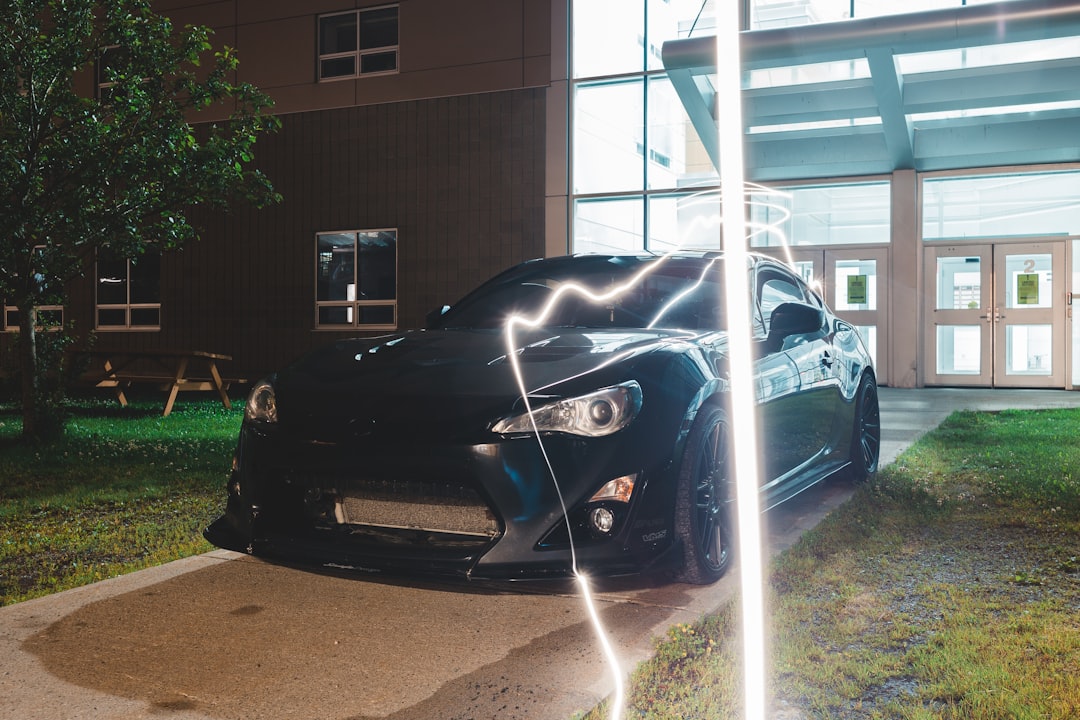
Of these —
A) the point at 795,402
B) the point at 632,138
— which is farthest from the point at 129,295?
the point at 795,402

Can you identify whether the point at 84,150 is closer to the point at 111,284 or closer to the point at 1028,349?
the point at 111,284

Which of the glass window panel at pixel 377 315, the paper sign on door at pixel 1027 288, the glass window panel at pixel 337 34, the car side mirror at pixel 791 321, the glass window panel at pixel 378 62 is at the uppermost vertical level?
the glass window panel at pixel 337 34

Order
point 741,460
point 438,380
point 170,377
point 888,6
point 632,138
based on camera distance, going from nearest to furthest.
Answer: point 438,380
point 741,460
point 170,377
point 888,6
point 632,138

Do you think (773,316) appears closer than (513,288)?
Yes

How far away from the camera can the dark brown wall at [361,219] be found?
662 inches

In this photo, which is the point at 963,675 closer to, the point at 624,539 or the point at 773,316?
the point at 624,539

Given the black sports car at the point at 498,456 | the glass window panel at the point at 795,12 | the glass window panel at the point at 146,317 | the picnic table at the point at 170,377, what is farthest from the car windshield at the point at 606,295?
the glass window panel at the point at 146,317

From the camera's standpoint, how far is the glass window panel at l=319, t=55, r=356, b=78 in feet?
59.5

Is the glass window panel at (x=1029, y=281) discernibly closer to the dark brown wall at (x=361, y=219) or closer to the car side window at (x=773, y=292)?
the dark brown wall at (x=361, y=219)

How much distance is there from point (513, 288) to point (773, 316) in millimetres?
1361

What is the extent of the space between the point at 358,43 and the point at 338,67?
0.59 m

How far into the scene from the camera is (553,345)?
3.95 meters

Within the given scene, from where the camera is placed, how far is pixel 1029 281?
15898 mm

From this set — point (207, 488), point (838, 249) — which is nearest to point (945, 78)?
point (838, 249)
